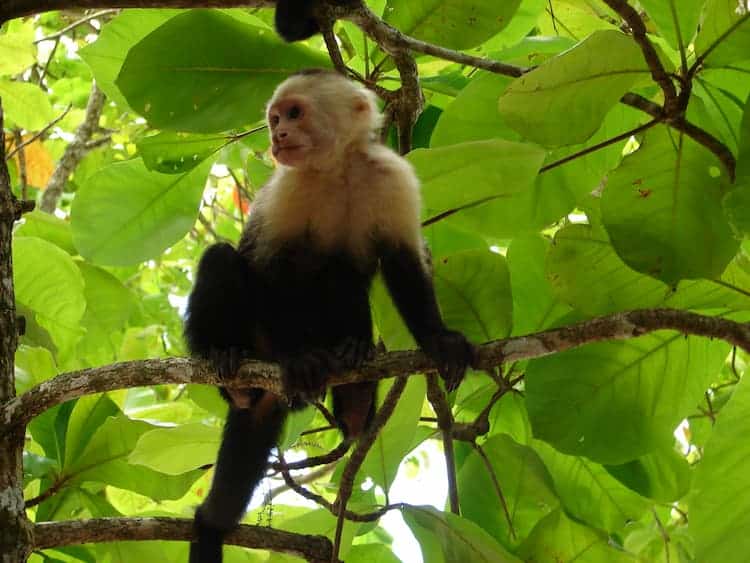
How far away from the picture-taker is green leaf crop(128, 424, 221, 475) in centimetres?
182

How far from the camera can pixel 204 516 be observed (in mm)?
1950

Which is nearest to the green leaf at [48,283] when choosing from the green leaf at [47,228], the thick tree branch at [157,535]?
the green leaf at [47,228]

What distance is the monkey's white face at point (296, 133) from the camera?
2.18m

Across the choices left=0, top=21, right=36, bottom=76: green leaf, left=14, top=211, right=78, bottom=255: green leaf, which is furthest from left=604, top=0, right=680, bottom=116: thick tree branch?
left=0, top=21, right=36, bottom=76: green leaf

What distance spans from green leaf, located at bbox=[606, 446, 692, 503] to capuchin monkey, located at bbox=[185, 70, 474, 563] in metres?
0.55

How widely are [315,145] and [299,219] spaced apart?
21cm

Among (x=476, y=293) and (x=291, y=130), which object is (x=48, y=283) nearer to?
(x=291, y=130)

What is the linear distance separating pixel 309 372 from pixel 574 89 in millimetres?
802

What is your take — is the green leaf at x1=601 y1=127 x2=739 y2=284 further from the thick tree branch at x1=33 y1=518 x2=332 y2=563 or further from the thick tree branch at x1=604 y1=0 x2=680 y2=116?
the thick tree branch at x1=33 y1=518 x2=332 y2=563

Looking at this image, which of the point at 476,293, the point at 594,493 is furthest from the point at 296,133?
the point at 594,493

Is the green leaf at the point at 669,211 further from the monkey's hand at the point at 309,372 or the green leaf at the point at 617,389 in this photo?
the monkey's hand at the point at 309,372

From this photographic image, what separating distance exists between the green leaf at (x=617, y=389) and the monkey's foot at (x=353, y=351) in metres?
0.37

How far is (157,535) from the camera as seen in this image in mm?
1668

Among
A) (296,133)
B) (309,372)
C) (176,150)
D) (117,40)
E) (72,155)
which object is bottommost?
(309,372)
